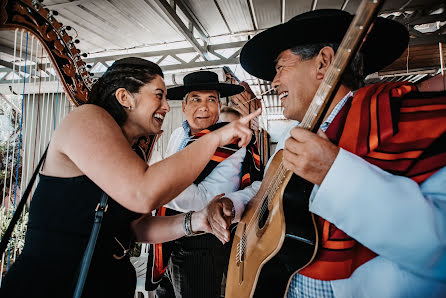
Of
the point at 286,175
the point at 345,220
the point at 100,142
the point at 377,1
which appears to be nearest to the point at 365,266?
the point at 345,220

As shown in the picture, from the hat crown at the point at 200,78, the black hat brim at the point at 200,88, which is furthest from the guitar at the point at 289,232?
the hat crown at the point at 200,78

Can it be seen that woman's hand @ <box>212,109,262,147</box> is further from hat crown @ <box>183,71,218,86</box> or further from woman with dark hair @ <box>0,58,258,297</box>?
hat crown @ <box>183,71,218,86</box>

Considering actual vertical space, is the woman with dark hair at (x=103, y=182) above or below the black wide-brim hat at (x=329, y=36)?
below

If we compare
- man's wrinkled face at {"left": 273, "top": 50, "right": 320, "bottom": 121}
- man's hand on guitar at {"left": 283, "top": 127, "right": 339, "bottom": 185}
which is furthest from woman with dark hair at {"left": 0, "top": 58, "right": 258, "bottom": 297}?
man's wrinkled face at {"left": 273, "top": 50, "right": 320, "bottom": 121}

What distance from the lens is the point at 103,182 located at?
3.52 ft

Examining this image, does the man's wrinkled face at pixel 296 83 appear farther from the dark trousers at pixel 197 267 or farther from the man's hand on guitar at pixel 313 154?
the dark trousers at pixel 197 267

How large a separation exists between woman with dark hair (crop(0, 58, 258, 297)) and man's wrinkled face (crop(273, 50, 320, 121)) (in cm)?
59

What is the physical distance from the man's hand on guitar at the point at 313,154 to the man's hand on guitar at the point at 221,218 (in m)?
0.91

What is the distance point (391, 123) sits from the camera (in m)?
0.96

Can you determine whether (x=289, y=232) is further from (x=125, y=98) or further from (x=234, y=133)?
(x=125, y=98)

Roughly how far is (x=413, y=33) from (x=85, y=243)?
744cm

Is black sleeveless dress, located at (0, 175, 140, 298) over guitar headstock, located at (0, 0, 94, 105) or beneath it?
beneath

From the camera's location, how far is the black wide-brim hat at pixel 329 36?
5.08ft

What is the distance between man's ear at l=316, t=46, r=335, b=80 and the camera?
5.29 feet
